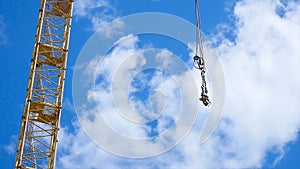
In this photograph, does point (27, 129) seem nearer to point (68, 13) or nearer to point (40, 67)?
point (40, 67)

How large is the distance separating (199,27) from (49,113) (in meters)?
14.6

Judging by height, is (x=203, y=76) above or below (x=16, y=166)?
above

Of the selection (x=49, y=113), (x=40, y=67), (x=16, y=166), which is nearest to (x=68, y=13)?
(x=40, y=67)

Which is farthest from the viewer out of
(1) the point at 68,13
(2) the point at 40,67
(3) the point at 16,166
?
(1) the point at 68,13

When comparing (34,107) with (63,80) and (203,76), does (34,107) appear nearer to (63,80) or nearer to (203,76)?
(63,80)

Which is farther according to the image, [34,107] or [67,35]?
[67,35]

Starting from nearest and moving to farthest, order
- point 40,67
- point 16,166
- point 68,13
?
1. point 16,166
2. point 40,67
3. point 68,13

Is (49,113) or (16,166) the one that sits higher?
(49,113)

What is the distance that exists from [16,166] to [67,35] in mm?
13109

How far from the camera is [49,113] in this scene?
5084cm

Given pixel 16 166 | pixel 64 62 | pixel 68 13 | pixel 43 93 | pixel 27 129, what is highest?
pixel 68 13

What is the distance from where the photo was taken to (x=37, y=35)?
5372 centimetres

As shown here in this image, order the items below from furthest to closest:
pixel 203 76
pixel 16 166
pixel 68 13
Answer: pixel 68 13
pixel 16 166
pixel 203 76

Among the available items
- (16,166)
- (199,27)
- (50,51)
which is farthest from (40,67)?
(199,27)
